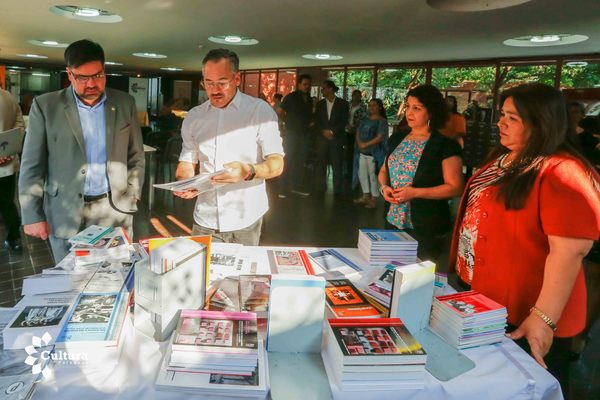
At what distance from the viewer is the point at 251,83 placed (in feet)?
53.2

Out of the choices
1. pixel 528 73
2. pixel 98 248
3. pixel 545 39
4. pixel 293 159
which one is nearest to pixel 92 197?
pixel 98 248

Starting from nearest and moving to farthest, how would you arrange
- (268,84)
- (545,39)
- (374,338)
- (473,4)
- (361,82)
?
(374,338) < (473,4) < (545,39) < (361,82) < (268,84)

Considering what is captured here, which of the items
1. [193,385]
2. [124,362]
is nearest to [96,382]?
[124,362]

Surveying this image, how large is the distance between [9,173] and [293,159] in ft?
15.1

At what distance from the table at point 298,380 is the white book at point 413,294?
18 centimetres

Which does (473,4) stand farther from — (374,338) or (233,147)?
(374,338)

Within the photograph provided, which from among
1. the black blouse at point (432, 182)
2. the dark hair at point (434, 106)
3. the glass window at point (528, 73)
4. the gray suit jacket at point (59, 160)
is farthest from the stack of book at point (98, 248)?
the glass window at point (528, 73)

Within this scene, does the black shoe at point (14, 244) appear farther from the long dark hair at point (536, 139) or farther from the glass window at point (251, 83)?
the glass window at point (251, 83)

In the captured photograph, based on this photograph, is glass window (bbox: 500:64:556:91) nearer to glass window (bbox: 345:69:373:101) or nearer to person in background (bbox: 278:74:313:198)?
glass window (bbox: 345:69:373:101)

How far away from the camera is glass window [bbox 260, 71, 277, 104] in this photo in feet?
49.1

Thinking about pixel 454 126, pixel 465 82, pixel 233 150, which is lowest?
pixel 233 150

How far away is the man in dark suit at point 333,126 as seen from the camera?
754 centimetres

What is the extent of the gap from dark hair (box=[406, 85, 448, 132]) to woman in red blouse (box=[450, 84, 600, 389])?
29.6 inches

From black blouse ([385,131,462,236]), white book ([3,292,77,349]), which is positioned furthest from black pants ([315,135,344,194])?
white book ([3,292,77,349])
